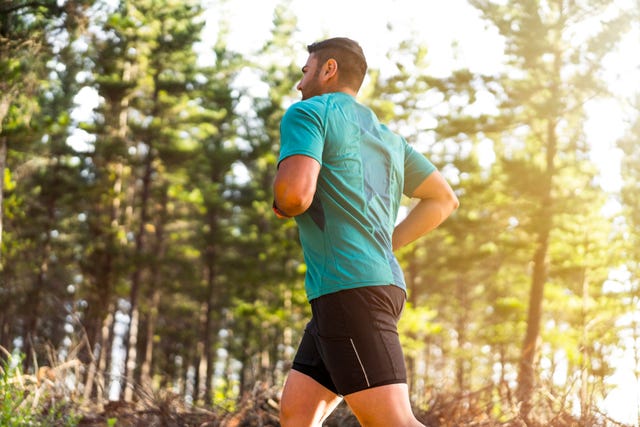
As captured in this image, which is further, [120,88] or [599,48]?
[120,88]

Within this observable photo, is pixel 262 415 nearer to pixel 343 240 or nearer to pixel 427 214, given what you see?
pixel 427 214

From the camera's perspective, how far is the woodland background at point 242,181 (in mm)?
11291

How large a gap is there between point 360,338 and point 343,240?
0.33 m

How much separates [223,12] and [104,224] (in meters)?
13.1

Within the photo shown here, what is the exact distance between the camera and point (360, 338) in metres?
2.50

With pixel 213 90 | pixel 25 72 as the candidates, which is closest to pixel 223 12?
pixel 213 90

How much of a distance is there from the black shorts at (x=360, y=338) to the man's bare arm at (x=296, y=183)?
1.08 feet

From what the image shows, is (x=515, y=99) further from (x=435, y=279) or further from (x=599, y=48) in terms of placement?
(x=435, y=279)

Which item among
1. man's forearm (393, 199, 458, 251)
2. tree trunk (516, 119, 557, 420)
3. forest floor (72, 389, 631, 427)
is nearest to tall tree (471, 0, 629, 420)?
tree trunk (516, 119, 557, 420)

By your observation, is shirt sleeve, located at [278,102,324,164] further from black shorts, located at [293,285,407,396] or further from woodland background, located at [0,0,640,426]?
woodland background, located at [0,0,640,426]

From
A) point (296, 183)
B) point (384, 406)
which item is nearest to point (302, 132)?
point (296, 183)

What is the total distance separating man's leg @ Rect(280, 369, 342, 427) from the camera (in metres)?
2.76

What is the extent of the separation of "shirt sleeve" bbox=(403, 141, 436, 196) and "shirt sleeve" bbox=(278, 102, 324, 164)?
0.62 metres

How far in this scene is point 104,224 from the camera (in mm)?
26266
